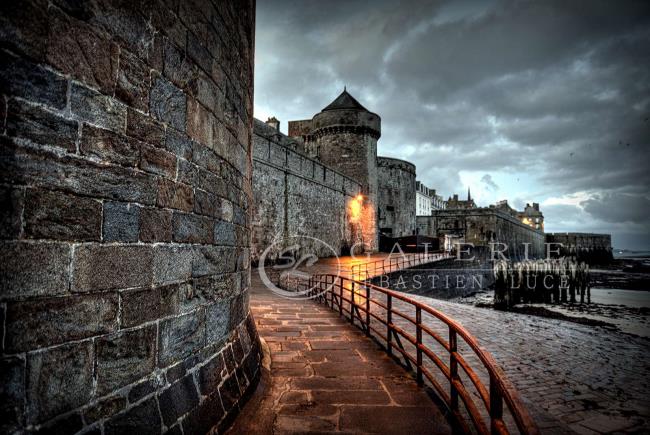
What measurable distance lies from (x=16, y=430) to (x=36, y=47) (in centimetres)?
163

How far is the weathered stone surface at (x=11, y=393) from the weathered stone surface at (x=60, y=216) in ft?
1.75

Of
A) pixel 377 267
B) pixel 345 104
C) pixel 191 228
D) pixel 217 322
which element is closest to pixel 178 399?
pixel 217 322

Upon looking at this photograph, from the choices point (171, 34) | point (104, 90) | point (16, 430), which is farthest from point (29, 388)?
point (171, 34)

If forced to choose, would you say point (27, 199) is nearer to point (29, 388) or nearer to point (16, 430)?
point (29, 388)

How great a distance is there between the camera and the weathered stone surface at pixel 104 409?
5.52 feet

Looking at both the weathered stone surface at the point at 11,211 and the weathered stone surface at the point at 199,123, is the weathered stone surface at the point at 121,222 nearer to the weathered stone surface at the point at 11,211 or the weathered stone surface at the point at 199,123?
the weathered stone surface at the point at 11,211

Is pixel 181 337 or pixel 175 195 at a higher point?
pixel 175 195

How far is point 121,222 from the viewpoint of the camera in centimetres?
188

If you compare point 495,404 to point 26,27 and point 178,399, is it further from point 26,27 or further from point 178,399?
point 26,27

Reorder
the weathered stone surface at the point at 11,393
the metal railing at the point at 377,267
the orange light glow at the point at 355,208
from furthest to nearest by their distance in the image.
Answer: the orange light glow at the point at 355,208
the metal railing at the point at 377,267
the weathered stone surface at the point at 11,393

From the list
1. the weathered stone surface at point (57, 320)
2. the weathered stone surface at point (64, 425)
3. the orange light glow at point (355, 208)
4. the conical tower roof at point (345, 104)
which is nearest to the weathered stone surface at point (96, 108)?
the weathered stone surface at point (57, 320)

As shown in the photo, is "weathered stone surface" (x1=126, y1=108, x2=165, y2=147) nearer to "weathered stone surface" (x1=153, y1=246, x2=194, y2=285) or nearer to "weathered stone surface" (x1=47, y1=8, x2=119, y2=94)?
"weathered stone surface" (x1=47, y1=8, x2=119, y2=94)

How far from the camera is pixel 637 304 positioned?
56.0 ft

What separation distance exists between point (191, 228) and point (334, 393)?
90.5 inches
